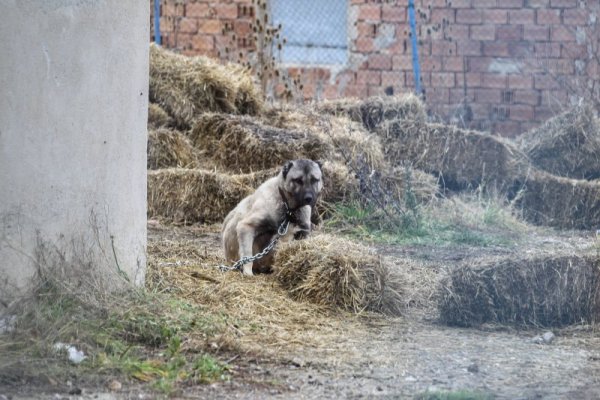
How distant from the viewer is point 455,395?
4.93 m

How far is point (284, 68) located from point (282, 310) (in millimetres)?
9261

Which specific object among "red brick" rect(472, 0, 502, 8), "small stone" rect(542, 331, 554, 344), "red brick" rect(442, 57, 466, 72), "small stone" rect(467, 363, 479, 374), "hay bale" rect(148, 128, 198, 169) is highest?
"red brick" rect(472, 0, 502, 8)

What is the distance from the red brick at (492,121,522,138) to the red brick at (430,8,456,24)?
70.5 inches

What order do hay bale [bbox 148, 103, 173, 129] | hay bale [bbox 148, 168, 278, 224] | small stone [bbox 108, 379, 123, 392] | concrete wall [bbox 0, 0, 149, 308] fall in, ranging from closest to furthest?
small stone [bbox 108, 379, 123, 392]
concrete wall [bbox 0, 0, 149, 308]
hay bale [bbox 148, 168, 278, 224]
hay bale [bbox 148, 103, 173, 129]

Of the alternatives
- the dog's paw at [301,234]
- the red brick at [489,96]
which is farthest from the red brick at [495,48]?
the dog's paw at [301,234]

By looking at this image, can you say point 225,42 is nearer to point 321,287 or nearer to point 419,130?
point 419,130

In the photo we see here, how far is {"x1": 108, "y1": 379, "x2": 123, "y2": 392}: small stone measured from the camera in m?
5.12

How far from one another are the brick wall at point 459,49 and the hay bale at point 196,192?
4.71 meters

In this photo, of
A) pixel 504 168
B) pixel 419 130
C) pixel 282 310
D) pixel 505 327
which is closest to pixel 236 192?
pixel 419 130

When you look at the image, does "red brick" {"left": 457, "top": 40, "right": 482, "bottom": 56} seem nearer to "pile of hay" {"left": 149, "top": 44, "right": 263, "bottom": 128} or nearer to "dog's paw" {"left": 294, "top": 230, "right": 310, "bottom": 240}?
"pile of hay" {"left": 149, "top": 44, "right": 263, "bottom": 128}

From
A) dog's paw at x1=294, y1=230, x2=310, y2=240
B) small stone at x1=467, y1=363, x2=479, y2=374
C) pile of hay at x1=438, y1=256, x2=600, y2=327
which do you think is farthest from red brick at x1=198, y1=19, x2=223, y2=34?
→ small stone at x1=467, y1=363, x2=479, y2=374

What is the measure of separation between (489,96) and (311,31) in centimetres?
305

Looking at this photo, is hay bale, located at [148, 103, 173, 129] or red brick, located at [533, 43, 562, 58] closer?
hay bale, located at [148, 103, 173, 129]

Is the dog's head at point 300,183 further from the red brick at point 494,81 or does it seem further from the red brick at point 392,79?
the red brick at point 494,81
